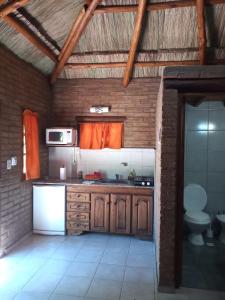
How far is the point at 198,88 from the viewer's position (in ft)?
8.91

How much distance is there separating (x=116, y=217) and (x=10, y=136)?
2.10 m

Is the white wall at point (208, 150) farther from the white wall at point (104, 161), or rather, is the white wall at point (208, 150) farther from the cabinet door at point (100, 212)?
the cabinet door at point (100, 212)

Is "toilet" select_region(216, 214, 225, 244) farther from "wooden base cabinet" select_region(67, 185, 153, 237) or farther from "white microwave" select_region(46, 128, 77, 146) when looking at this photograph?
"white microwave" select_region(46, 128, 77, 146)

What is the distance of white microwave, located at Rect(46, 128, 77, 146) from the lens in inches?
178

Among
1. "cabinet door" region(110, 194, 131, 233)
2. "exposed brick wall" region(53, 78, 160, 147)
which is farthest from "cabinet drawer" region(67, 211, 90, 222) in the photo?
"exposed brick wall" region(53, 78, 160, 147)

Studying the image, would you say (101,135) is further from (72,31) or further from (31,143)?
(72,31)

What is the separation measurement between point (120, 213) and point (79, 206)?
703 mm

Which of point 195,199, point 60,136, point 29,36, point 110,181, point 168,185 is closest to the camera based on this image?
point 168,185

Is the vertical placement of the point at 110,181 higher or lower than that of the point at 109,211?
higher

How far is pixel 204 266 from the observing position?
3.32 m

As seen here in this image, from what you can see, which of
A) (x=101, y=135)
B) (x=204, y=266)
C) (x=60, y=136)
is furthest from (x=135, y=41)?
(x=204, y=266)

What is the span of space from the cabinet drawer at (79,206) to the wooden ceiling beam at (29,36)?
2463mm

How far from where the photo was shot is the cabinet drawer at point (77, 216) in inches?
168

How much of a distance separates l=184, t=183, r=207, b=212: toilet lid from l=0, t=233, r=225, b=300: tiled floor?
3.14 ft
